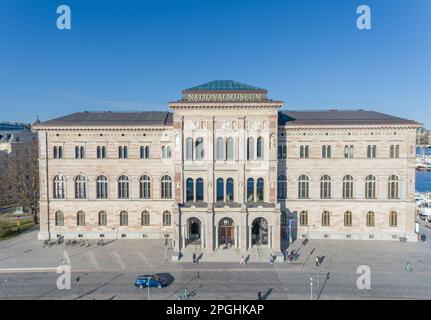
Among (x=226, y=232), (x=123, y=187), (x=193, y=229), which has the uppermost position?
(x=123, y=187)

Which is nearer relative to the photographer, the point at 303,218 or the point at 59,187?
the point at 303,218

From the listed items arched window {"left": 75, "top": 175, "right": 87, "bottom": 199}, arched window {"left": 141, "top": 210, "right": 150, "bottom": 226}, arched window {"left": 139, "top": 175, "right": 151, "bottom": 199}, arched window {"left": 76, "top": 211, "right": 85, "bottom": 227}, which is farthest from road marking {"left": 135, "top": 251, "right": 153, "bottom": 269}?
arched window {"left": 75, "top": 175, "right": 87, "bottom": 199}

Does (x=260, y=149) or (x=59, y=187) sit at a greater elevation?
(x=260, y=149)

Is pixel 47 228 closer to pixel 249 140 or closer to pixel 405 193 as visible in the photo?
pixel 249 140

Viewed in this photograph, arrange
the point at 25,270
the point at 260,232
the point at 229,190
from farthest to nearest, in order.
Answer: the point at 260,232
the point at 229,190
the point at 25,270

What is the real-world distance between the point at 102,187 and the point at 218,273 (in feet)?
84.9

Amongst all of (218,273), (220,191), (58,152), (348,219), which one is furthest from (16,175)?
(348,219)

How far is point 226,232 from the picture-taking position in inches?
1809

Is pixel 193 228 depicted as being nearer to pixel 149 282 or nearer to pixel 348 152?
pixel 149 282

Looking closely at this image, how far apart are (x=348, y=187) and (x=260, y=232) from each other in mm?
16785

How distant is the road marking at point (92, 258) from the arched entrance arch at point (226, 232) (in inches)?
662

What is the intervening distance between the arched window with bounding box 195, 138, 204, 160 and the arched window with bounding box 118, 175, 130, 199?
14.3 meters

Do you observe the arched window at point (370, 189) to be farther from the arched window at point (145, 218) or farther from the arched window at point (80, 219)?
the arched window at point (80, 219)

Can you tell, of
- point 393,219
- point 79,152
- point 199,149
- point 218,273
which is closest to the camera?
point 218,273
